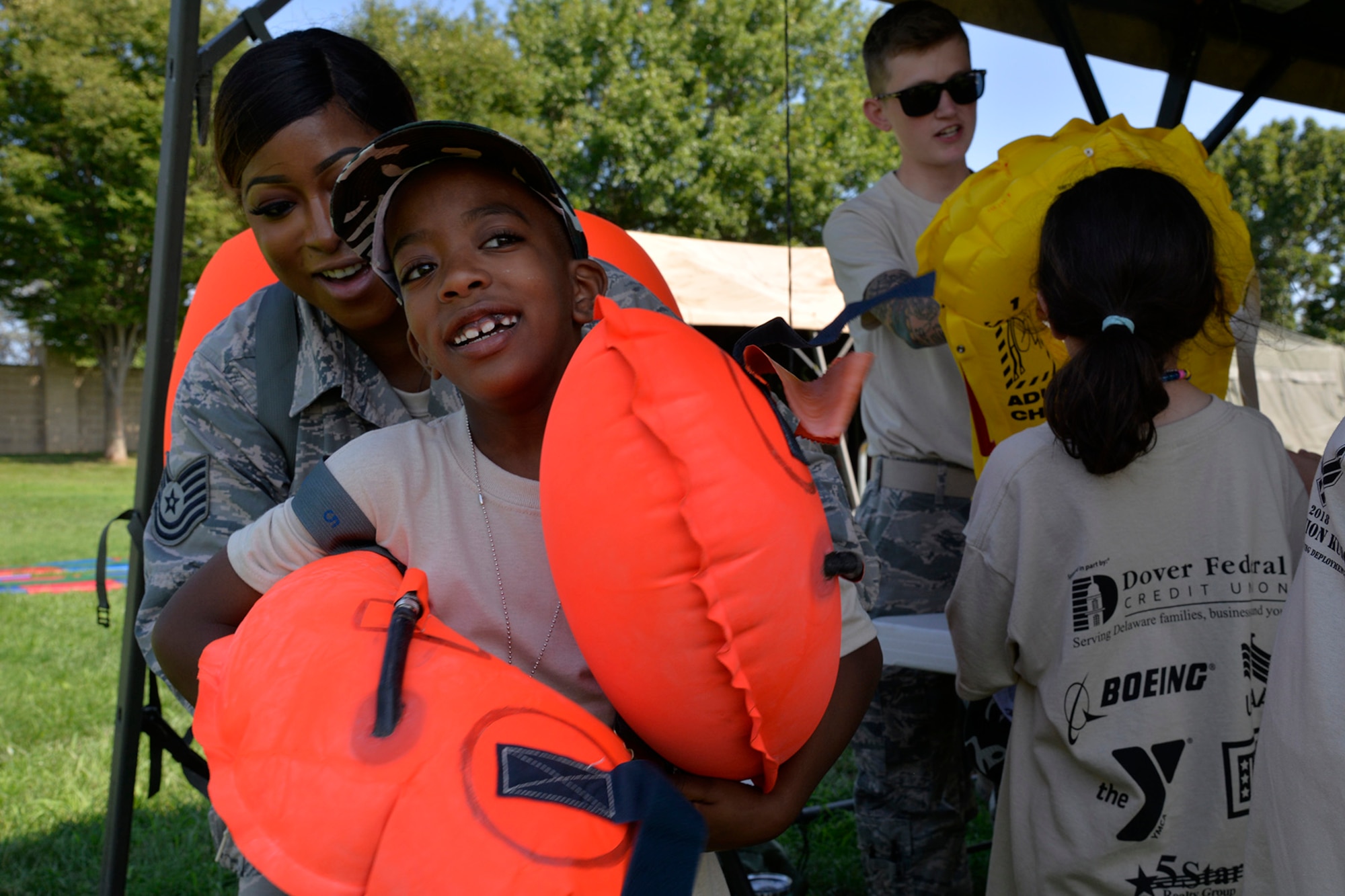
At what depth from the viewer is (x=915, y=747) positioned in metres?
2.25

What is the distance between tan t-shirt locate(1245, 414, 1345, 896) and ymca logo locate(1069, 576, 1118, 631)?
1.72 feet

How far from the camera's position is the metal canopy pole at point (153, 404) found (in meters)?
2.05

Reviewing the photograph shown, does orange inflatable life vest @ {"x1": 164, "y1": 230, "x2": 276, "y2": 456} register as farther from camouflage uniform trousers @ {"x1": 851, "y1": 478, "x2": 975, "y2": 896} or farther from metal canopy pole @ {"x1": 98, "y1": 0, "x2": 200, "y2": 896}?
camouflage uniform trousers @ {"x1": 851, "y1": 478, "x2": 975, "y2": 896}

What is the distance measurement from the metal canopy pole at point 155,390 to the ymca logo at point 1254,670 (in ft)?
6.58

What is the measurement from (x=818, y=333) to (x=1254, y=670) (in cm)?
Result: 84

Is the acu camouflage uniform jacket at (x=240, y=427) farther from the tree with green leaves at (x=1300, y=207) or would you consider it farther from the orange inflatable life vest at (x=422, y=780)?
the tree with green leaves at (x=1300, y=207)

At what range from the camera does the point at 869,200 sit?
98.4 inches

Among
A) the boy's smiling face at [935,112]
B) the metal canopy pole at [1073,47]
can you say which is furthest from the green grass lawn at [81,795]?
the metal canopy pole at [1073,47]

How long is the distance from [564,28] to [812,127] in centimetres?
551

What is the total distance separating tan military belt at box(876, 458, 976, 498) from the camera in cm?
233

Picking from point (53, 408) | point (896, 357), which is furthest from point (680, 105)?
point (896, 357)

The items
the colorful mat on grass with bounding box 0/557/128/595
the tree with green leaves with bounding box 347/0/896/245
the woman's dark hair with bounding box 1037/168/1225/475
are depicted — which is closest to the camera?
the woman's dark hair with bounding box 1037/168/1225/475

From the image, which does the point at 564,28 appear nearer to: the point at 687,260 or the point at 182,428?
the point at 687,260

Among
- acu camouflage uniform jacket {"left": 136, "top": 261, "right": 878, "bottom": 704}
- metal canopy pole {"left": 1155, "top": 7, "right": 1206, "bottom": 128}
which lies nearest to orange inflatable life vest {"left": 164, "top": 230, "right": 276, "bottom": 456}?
acu camouflage uniform jacket {"left": 136, "top": 261, "right": 878, "bottom": 704}
